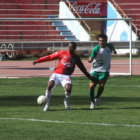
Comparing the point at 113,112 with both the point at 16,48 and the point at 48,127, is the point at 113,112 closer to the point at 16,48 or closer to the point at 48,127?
the point at 48,127

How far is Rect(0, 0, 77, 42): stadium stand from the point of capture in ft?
121

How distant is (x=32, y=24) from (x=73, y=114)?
2797 centimetres

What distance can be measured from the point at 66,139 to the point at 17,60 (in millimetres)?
27170

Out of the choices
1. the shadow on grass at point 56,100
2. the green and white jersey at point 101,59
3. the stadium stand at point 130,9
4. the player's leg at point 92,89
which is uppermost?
the stadium stand at point 130,9

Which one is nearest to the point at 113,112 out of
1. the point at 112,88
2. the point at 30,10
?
the point at 112,88

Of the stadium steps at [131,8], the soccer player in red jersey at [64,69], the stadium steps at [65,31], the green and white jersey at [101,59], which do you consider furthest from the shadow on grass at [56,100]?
the stadium steps at [131,8]

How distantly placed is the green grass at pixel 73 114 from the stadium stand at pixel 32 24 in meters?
13.7

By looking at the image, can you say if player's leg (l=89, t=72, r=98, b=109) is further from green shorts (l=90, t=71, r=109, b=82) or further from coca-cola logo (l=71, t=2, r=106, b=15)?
coca-cola logo (l=71, t=2, r=106, b=15)

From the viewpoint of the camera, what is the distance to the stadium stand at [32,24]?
3697 centimetres

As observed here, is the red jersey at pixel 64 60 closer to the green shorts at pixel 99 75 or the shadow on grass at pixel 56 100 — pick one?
the green shorts at pixel 99 75

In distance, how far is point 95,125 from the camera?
432 inches

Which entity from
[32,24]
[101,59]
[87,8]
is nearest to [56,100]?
[101,59]

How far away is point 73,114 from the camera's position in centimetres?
1281

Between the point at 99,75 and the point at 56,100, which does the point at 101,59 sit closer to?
the point at 99,75
